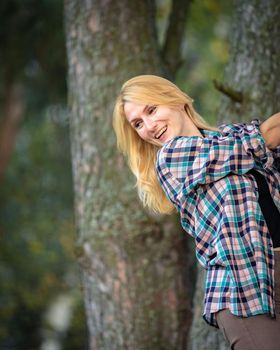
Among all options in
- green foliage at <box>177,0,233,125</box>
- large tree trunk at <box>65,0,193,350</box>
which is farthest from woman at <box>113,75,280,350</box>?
green foliage at <box>177,0,233,125</box>

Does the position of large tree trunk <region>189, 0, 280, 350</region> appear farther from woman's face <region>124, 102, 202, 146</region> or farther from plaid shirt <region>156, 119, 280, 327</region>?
plaid shirt <region>156, 119, 280, 327</region>

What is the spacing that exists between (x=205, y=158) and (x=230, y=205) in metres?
0.20

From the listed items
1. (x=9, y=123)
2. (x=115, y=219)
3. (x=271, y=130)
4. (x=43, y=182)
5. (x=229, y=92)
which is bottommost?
(x=43, y=182)

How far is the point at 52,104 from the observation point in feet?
35.6

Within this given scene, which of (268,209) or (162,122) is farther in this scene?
(162,122)

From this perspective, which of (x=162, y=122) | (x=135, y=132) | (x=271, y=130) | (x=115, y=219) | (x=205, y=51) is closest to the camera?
(x=271, y=130)

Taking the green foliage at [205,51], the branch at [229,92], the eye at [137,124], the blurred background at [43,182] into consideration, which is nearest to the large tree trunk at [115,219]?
the branch at [229,92]

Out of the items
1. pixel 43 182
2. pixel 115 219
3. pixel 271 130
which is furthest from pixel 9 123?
pixel 271 130

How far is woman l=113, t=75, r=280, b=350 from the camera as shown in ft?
8.30

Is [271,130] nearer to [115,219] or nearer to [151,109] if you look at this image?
[151,109]

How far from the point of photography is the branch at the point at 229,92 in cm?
395

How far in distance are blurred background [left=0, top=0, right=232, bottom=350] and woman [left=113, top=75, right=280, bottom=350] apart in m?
5.32

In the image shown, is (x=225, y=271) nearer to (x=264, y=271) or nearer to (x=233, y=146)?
(x=264, y=271)

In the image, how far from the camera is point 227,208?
259cm
